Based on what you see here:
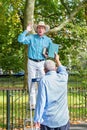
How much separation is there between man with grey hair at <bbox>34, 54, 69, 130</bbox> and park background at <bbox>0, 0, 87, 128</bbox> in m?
7.00

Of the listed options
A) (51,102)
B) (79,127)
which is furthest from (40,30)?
(79,127)

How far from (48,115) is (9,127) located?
5.83 meters

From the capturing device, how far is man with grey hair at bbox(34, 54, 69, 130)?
25.4ft

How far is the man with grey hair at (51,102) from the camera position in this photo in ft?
25.4

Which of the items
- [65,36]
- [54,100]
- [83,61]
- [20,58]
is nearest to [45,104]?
[54,100]

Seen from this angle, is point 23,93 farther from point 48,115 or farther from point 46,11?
point 46,11

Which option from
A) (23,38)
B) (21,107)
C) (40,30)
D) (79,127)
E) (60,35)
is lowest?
(79,127)

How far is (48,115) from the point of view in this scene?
7848mm

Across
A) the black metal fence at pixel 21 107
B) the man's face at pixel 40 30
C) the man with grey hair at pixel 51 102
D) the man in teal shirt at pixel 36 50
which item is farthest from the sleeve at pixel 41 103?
the black metal fence at pixel 21 107

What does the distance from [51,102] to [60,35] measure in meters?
28.2

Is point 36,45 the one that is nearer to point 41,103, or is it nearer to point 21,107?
point 41,103

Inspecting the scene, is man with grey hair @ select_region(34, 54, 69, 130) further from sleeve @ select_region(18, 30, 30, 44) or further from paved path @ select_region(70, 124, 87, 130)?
paved path @ select_region(70, 124, 87, 130)

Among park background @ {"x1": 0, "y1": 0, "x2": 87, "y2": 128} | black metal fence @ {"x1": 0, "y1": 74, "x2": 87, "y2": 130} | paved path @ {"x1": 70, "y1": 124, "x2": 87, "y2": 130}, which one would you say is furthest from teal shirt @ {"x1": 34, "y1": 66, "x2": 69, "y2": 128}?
park background @ {"x1": 0, "y1": 0, "x2": 87, "y2": 128}

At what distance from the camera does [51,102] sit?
782 cm
